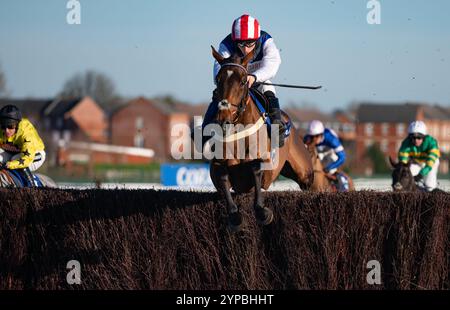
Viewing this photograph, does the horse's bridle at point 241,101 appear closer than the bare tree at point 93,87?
Yes

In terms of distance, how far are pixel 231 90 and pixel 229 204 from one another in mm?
1032

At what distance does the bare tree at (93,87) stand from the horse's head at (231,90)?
9494 centimetres

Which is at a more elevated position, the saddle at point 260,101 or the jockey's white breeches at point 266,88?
the jockey's white breeches at point 266,88

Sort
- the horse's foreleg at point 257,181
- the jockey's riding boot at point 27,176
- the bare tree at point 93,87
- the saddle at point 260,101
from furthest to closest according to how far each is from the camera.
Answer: the bare tree at point 93,87
the jockey's riding boot at point 27,176
the saddle at point 260,101
the horse's foreleg at point 257,181

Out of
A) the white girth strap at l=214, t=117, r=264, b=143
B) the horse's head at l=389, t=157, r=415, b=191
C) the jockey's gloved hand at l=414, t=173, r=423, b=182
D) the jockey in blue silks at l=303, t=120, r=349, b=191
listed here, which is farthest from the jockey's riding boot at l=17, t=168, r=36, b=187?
the jockey's gloved hand at l=414, t=173, r=423, b=182

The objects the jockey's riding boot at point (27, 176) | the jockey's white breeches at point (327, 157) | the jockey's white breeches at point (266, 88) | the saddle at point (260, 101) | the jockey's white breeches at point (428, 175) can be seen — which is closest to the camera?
the saddle at point (260, 101)

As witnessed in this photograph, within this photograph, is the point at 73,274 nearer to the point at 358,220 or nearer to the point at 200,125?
the point at 200,125

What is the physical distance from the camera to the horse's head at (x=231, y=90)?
786 centimetres

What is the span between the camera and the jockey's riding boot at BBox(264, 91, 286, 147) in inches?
355

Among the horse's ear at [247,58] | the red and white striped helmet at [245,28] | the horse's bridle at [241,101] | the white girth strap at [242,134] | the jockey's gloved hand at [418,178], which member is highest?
the red and white striped helmet at [245,28]

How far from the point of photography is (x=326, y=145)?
14.1 metres

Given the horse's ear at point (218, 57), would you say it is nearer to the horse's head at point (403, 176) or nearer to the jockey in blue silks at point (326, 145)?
the horse's head at point (403, 176)

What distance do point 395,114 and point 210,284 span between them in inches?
3256

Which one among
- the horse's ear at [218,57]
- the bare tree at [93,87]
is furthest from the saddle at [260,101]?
the bare tree at [93,87]
